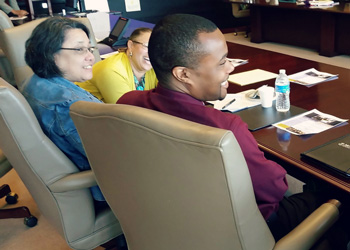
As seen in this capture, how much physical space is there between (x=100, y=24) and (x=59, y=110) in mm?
2851

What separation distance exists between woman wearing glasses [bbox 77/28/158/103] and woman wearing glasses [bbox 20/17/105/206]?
11.4 inches

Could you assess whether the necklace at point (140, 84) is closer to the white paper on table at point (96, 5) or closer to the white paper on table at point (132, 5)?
the white paper on table at point (96, 5)

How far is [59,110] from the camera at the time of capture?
5.00 feet

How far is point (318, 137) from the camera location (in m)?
1.42

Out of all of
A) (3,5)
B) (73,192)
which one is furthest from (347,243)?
(3,5)

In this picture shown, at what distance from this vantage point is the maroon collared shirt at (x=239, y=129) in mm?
1091

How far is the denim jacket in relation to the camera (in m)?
1.53

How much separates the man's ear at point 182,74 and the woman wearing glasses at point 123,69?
0.95 metres

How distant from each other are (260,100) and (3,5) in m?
4.87

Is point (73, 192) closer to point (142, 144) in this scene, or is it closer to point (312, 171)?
point (142, 144)

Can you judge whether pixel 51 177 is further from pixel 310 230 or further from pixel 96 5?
pixel 96 5

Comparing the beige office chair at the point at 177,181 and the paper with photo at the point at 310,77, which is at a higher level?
the beige office chair at the point at 177,181

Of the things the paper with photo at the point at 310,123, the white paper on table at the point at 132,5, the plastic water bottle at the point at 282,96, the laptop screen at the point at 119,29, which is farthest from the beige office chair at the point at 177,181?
the white paper on table at the point at 132,5

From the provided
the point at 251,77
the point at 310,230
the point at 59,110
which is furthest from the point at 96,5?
the point at 310,230
